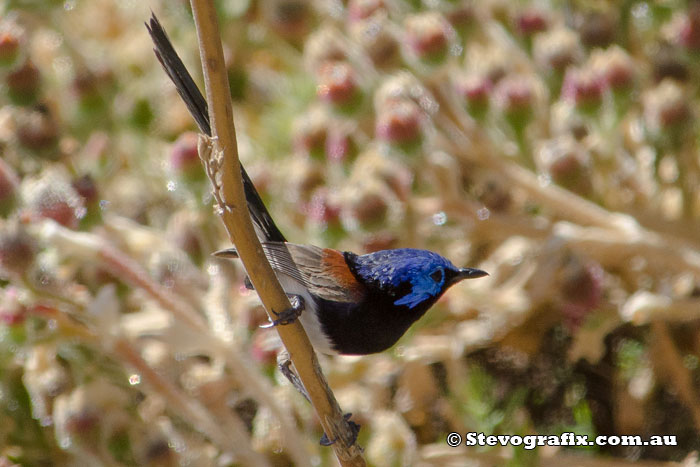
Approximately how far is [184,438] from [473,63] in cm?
122

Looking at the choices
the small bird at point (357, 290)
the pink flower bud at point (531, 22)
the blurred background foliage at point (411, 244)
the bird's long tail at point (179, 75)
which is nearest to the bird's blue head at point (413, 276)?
the small bird at point (357, 290)

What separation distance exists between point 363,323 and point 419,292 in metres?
0.10

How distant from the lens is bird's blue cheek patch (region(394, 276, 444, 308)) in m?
1.28

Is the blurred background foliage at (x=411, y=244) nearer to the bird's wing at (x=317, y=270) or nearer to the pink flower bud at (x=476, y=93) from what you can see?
the pink flower bud at (x=476, y=93)

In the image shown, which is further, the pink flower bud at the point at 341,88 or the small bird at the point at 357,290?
the pink flower bud at the point at 341,88

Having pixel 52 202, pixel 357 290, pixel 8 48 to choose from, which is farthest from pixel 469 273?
pixel 8 48

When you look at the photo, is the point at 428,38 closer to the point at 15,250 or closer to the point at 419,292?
the point at 419,292

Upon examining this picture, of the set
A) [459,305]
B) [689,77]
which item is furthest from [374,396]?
[689,77]

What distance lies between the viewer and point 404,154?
199cm

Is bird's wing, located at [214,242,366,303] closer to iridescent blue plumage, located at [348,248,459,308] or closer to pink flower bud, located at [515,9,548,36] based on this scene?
iridescent blue plumage, located at [348,248,459,308]

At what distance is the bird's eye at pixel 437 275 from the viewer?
1.28m

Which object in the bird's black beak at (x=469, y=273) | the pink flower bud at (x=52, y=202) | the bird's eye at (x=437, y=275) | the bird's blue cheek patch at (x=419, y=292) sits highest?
the pink flower bud at (x=52, y=202)

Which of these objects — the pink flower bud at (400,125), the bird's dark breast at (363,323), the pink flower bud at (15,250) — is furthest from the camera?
the pink flower bud at (400,125)

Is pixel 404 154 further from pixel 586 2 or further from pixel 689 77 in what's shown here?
pixel 586 2
